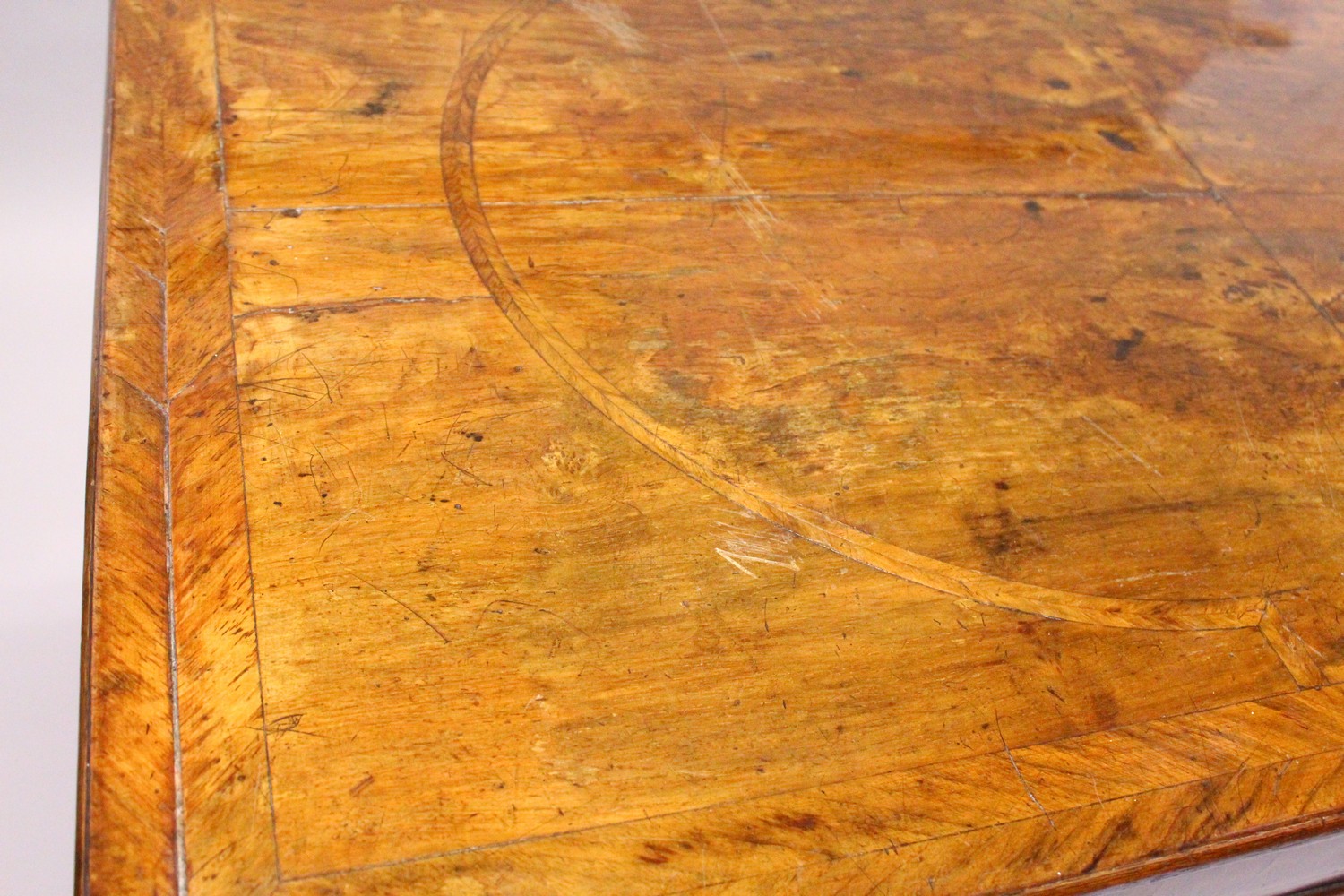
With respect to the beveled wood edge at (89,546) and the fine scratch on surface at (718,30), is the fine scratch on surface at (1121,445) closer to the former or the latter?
the fine scratch on surface at (718,30)

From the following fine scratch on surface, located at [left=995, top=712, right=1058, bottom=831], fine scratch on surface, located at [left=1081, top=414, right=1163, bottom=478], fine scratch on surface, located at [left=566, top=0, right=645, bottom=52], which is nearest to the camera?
fine scratch on surface, located at [left=995, top=712, right=1058, bottom=831]

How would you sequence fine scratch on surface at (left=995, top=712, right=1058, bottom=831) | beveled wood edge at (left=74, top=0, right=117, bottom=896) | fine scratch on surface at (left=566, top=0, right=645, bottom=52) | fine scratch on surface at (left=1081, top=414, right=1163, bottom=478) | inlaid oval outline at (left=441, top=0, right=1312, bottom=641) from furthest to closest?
fine scratch on surface at (left=566, top=0, right=645, bottom=52) < fine scratch on surface at (left=1081, top=414, right=1163, bottom=478) < inlaid oval outline at (left=441, top=0, right=1312, bottom=641) < fine scratch on surface at (left=995, top=712, right=1058, bottom=831) < beveled wood edge at (left=74, top=0, right=117, bottom=896)

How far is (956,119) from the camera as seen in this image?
64.4 inches

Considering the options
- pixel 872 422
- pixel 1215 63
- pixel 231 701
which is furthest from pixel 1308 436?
pixel 231 701

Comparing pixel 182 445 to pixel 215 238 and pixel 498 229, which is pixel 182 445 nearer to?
pixel 215 238

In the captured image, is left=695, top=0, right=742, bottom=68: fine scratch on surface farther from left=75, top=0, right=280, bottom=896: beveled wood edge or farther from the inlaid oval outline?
left=75, top=0, right=280, bottom=896: beveled wood edge

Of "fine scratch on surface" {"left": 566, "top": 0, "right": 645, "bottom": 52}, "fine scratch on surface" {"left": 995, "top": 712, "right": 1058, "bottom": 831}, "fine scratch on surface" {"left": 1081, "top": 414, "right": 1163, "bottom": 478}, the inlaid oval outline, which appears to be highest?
"fine scratch on surface" {"left": 566, "top": 0, "right": 645, "bottom": 52}

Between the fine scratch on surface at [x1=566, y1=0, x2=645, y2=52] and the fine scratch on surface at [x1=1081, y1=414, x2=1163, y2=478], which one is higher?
the fine scratch on surface at [x1=566, y1=0, x2=645, y2=52]

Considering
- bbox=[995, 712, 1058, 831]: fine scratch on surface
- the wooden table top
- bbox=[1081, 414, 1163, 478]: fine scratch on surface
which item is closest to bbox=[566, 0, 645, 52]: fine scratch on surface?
the wooden table top

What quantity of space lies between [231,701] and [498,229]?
2.05 feet

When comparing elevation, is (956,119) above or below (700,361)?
above

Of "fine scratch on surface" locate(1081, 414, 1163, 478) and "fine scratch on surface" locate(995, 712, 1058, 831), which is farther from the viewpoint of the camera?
"fine scratch on surface" locate(1081, 414, 1163, 478)

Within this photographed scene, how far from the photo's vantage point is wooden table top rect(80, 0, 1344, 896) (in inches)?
38.1

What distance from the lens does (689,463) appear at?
1193mm
